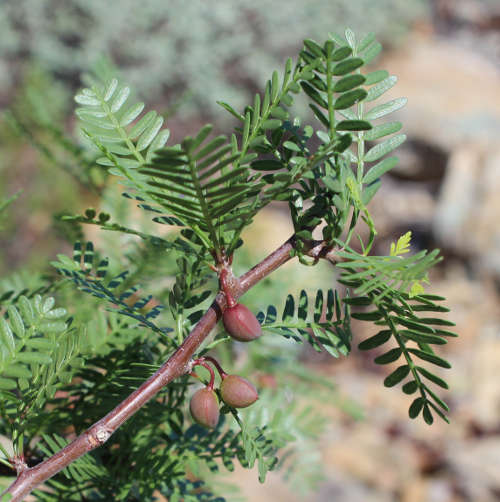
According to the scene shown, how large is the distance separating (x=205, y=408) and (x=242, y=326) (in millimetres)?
48

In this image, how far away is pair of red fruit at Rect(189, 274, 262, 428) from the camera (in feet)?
0.88

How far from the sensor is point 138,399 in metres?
0.28

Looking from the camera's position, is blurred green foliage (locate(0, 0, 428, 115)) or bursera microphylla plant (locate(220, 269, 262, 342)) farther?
blurred green foliage (locate(0, 0, 428, 115))

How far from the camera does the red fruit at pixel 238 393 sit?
274mm

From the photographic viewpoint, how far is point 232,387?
276 mm

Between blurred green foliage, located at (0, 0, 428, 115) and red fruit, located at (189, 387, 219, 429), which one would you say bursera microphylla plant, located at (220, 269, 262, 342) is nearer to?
red fruit, located at (189, 387, 219, 429)

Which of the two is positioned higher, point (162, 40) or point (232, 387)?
point (162, 40)

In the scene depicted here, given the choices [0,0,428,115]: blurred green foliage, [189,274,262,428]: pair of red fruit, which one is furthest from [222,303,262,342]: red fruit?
[0,0,428,115]: blurred green foliage

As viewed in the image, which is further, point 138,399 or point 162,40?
point 162,40

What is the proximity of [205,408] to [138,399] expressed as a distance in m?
0.03

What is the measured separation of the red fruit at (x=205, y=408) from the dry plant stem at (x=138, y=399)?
2 cm

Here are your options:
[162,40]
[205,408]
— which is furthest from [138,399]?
[162,40]

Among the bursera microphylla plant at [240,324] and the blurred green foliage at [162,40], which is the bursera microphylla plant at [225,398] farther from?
the blurred green foliage at [162,40]

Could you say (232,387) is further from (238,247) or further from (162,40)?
(162,40)
